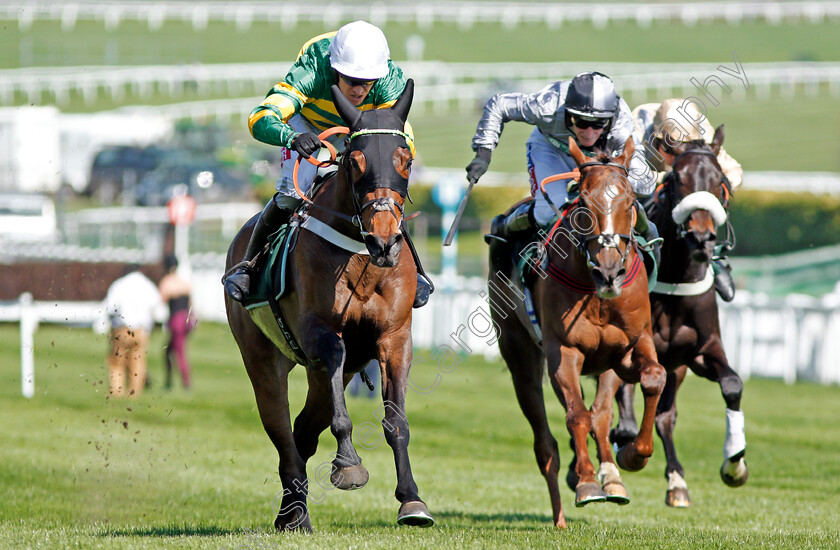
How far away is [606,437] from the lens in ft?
20.7

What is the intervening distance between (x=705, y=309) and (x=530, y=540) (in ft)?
8.14

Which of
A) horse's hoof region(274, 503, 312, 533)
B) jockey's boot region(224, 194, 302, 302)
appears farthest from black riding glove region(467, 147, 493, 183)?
horse's hoof region(274, 503, 312, 533)

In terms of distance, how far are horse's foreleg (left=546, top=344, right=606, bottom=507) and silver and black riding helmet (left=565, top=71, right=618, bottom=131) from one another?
4.49ft

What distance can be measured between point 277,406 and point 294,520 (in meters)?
0.71

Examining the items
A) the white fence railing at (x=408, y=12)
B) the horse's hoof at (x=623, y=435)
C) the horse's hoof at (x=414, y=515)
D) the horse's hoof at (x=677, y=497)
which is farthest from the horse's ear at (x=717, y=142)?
the white fence railing at (x=408, y=12)

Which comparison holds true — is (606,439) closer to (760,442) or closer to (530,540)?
(530,540)

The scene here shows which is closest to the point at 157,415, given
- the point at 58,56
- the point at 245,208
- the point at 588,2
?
the point at 245,208

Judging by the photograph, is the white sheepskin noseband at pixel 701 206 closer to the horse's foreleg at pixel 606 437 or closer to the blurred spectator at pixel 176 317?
the horse's foreleg at pixel 606 437

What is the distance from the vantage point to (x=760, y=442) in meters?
12.1

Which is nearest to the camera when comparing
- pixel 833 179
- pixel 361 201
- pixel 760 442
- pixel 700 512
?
pixel 361 201

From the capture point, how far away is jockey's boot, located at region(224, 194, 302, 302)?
6383 millimetres

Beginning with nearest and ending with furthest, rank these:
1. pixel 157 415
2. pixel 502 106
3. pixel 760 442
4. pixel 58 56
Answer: pixel 502 106 → pixel 760 442 → pixel 157 415 → pixel 58 56

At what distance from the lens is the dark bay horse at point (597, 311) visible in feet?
19.1

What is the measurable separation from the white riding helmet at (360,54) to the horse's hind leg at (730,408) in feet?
9.99
